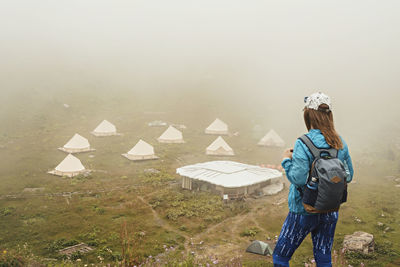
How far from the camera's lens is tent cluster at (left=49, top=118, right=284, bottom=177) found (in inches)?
1059

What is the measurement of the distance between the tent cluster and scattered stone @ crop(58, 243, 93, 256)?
1269cm

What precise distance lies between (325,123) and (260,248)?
10754mm

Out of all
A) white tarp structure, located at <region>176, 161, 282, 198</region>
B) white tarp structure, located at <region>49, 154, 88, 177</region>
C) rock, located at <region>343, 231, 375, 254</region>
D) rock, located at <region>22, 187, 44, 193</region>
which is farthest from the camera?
white tarp structure, located at <region>49, 154, 88, 177</region>

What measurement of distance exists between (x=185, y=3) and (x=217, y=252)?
154 m

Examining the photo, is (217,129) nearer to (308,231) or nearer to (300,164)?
(308,231)

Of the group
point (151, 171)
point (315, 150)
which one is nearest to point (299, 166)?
point (315, 150)

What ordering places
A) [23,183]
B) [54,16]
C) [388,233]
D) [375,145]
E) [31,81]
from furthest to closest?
[54,16] < [31,81] < [375,145] < [23,183] < [388,233]

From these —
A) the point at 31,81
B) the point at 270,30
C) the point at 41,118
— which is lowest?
the point at 41,118

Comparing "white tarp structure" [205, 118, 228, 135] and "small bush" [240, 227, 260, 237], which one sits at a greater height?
"white tarp structure" [205, 118, 228, 135]

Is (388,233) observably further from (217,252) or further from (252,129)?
(252,129)

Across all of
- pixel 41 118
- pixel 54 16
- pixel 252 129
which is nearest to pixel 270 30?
pixel 54 16

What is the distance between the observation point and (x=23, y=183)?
24594 mm

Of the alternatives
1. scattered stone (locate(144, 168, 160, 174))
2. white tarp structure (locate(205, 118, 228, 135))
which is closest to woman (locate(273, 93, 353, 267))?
scattered stone (locate(144, 168, 160, 174))

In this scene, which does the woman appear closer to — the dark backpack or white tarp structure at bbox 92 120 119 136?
the dark backpack
